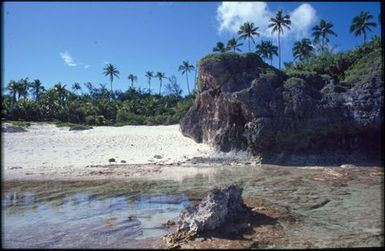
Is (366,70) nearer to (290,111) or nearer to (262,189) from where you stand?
(290,111)

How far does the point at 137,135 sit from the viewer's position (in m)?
37.2

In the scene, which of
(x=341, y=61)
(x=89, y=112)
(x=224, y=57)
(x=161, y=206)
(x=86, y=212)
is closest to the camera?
(x=86, y=212)

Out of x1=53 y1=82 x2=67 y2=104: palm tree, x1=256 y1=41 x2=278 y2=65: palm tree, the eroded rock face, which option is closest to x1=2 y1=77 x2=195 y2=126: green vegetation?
x1=53 y1=82 x2=67 y2=104: palm tree

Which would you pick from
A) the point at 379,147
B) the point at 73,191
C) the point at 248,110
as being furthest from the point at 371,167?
the point at 73,191

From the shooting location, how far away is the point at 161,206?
14227 millimetres

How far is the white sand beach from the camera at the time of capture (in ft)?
85.4

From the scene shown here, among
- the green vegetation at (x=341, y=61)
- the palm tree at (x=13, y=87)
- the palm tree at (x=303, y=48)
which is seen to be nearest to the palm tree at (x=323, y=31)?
the palm tree at (x=303, y=48)

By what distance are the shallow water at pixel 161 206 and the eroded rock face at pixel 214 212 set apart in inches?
33.9

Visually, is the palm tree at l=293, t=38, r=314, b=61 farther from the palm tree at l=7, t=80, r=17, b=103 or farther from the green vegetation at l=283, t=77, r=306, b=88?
the palm tree at l=7, t=80, r=17, b=103

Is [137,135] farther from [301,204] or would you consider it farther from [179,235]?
[179,235]

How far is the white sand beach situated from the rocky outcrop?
12.1 ft

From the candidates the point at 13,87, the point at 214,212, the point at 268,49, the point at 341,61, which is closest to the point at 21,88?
the point at 13,87

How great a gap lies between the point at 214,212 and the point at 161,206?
15.4 feet

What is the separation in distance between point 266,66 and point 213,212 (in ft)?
74.3
